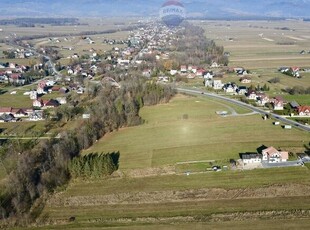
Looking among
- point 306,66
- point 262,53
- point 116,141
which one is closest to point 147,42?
point 262,53

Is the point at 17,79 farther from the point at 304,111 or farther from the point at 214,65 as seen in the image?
the point at 304,111

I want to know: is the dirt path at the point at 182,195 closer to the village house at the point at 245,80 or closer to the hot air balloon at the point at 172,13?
the village house at the point at 245,80

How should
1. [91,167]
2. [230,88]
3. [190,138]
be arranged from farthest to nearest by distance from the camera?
[230,88] < [190,138] < [91,167]

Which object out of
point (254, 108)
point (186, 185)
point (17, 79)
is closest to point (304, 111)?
point (254, 108)

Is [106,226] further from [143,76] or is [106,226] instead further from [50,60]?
[50,60]

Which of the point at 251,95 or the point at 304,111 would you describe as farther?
the point at 251,95

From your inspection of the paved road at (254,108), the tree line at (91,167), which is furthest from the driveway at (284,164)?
the tree line at (91,167)

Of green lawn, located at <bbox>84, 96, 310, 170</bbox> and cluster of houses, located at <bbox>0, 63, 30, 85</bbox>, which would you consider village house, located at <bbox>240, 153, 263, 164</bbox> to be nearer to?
green lawn, located at <bbox>84, 96, 310, 170</bbox>
